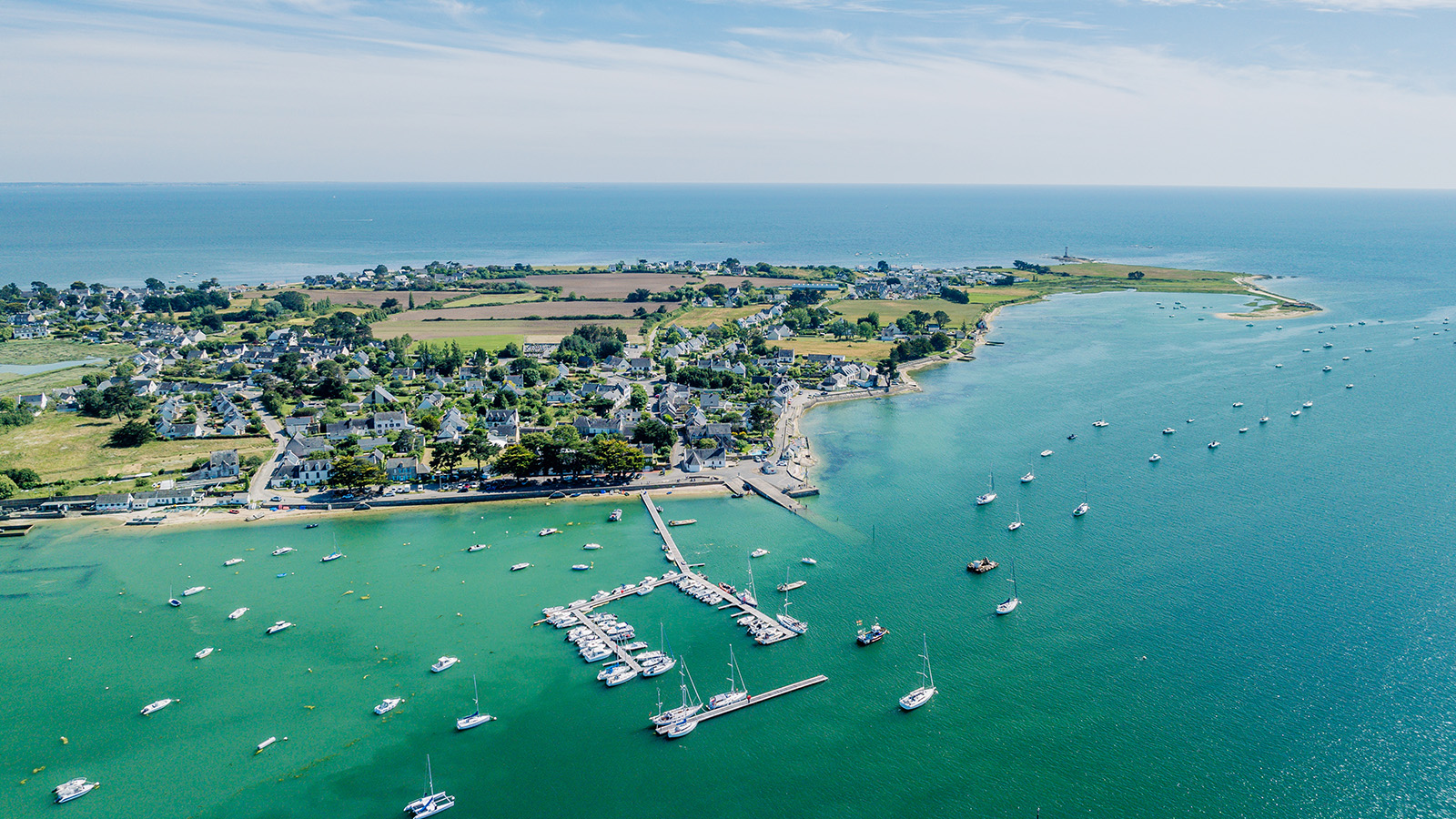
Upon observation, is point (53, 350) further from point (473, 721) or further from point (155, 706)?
point (473, 721)

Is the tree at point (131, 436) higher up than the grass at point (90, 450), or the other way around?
the tree at point (131, 436)

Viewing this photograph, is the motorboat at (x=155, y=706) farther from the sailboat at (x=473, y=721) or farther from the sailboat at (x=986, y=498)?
the sailboat at (x=986, y=498)

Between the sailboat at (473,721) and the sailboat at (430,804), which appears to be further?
the sailboat at (473,721)

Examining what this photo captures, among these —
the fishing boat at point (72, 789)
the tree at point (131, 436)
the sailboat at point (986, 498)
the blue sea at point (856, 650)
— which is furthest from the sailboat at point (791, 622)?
the tree at point (131, 436)

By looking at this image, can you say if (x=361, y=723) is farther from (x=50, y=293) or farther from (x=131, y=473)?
(x=50, y=293)

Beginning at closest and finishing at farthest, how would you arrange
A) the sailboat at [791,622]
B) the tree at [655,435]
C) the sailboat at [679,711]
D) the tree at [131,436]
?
the sailboat at [679,711] < the sailboat at [791,622] < the tree at [655,435] < the tree at [131,436]

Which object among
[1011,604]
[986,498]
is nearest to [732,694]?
[1011,604]

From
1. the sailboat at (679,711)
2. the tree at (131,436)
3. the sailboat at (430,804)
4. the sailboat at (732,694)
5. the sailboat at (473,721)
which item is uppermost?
the tree at (131,436)
